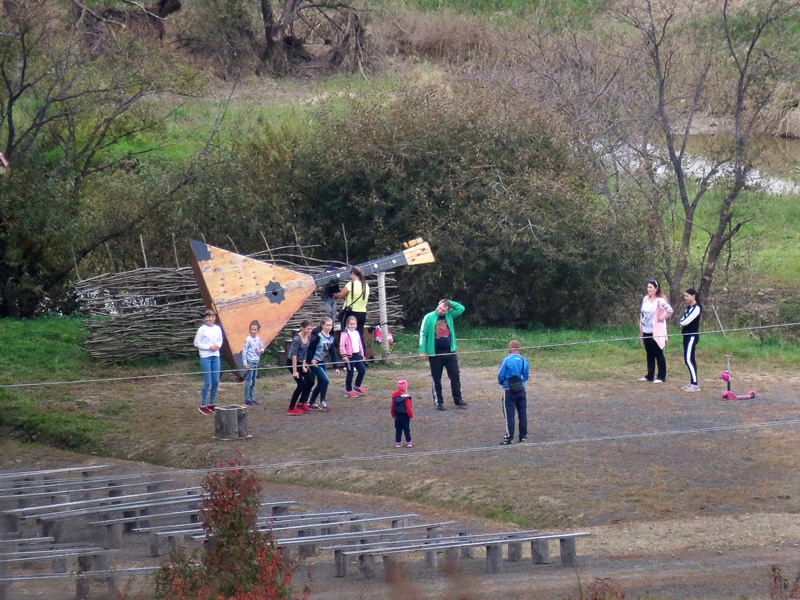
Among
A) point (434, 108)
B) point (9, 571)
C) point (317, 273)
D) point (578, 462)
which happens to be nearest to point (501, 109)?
point (434, 108)

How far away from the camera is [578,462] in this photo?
1192 cm

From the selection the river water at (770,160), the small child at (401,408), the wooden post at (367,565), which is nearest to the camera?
the wooden post at (367,565)

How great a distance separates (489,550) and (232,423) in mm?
5846

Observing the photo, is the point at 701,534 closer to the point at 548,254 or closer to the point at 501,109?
the point at 548,254

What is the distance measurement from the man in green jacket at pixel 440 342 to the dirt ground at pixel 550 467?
1.88ft

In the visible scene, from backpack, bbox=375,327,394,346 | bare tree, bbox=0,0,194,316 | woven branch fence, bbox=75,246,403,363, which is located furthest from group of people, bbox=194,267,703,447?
bare tree, bbox=0,0,194,316

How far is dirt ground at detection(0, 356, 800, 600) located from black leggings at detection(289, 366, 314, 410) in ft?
1.10

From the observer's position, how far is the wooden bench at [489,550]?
7777mm

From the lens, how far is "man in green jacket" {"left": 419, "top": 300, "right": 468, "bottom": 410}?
45.9 feet

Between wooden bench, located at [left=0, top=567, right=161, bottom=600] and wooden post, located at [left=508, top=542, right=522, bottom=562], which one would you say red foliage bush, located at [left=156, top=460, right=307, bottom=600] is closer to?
wooden bench, located at [left=0, top=567, right=161, bottom=600]

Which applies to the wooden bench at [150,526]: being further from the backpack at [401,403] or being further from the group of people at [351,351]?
the group of people at [351,351]

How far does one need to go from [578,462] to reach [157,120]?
57.0 ft

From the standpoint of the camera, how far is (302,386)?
14.3 metres

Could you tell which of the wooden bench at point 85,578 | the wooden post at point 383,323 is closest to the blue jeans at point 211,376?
the wooden post at point 383,323
